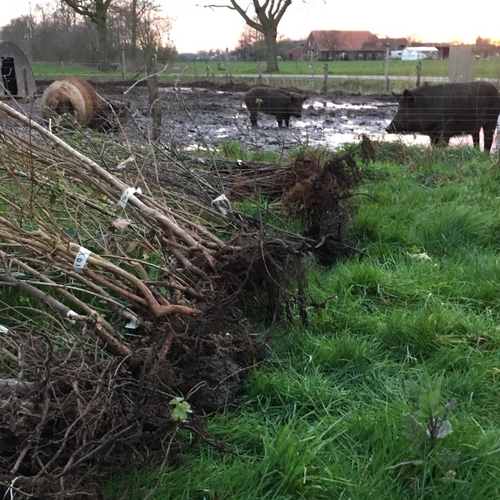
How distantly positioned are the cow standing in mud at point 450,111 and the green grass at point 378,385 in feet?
20.7

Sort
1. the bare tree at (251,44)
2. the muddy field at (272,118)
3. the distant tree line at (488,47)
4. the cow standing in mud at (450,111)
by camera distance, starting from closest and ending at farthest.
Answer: the cow standing in mud at (450,111)
the muddy field at (272,118)
the distant tree line at (488,47)
the bare tree at (251,44)

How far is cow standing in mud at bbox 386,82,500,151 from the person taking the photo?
10.7 meters

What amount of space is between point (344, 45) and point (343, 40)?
2.79ft

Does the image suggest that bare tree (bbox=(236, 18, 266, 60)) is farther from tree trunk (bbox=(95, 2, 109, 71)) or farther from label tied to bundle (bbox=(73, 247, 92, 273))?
label tied to bundle (bbox=(73, 247, 92, 273))

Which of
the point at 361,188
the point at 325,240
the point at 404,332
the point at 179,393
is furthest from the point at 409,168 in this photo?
the point at 179,393

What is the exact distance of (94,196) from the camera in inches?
154

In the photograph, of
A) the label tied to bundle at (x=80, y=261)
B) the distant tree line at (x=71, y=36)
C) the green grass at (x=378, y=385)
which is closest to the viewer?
the green grass at (x=378, y=385)

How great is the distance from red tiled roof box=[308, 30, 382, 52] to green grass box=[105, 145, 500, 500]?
77.8m

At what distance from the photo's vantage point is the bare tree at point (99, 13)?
34.1 m

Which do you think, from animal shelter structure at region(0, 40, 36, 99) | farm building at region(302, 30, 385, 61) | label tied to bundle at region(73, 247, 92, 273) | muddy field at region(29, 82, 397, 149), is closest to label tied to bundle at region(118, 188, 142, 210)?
label tied to bundle at region(73, 247, 92, 273)

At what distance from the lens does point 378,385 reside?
284cm

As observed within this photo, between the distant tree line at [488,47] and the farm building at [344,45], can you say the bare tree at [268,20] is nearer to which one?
the distant tree line at [488,47]

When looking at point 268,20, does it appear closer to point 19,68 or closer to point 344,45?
point 19,68

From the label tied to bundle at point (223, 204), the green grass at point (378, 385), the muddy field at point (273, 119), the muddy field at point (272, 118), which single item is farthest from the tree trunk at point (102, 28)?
the green grass at point (378, 385)
